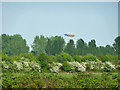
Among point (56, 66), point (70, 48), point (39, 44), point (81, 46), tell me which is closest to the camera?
point (56, 66)

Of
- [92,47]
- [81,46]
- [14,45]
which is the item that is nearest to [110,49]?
[92,47]

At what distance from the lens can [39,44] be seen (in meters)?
29.5

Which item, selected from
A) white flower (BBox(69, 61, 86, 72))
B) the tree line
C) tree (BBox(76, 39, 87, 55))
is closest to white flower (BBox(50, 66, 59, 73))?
white flower (BBox(69, 61, 86, 72))

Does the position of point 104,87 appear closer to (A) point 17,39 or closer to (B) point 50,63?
(B) point 50,63

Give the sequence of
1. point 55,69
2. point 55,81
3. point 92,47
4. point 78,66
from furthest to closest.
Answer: point 92,47 < point 78,66 < point 55,69 < point 55,81

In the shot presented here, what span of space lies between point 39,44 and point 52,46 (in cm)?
278

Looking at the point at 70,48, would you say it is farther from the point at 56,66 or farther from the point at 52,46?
the point at 56,66

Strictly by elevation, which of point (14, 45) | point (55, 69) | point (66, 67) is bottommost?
point (55, 69)

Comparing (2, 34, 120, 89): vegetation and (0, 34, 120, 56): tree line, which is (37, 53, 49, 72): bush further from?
(0, 34, 120, 56): tree line

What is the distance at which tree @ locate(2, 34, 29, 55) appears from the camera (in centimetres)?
2656

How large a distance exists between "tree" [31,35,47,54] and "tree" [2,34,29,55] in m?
1.50

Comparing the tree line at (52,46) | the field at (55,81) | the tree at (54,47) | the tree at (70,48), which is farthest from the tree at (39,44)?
the field at (55,81)

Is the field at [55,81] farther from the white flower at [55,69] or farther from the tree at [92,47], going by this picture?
the tree at [92,47]

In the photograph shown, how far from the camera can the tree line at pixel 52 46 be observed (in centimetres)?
2630
